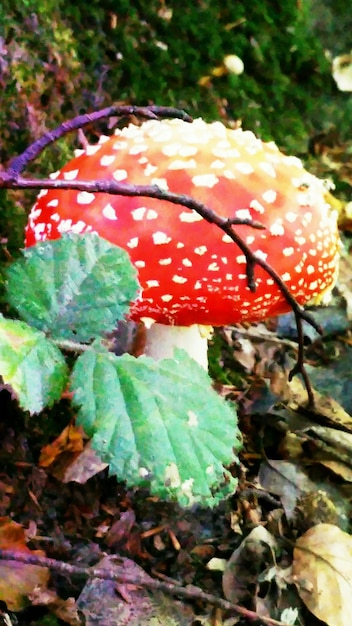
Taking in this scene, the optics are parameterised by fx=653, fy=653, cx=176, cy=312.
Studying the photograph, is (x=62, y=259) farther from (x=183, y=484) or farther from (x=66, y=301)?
(x=183, y=484)

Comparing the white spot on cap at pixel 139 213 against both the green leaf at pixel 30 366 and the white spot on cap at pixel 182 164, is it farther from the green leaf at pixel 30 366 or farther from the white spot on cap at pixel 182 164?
the green leaf at pixel 30 366

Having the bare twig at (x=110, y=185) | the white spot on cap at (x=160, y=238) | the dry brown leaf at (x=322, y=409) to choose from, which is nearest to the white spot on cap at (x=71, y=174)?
the white spot on cap at (x=160, y=238)

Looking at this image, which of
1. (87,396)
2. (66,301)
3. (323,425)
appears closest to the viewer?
(87,396)

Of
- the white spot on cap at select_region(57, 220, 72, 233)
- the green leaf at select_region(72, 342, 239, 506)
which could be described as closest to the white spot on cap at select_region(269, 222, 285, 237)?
the white spot on cap at select_region(57, 220, 72, 233)

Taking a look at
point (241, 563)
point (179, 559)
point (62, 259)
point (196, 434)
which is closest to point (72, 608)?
point (179, 559)

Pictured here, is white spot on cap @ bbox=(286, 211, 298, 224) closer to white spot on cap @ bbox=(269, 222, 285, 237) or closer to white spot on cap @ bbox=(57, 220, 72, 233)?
white spot on cap @ bbox=(269, 222, 285, 237)

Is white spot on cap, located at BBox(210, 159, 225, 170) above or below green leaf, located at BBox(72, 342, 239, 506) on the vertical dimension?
above
